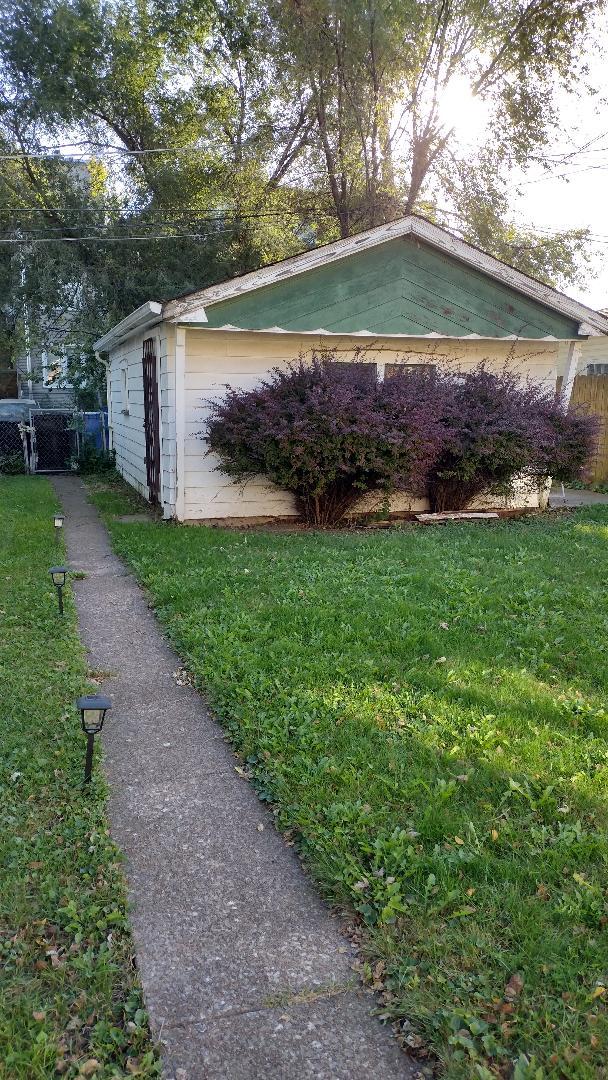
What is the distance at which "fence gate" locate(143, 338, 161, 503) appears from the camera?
988 centimetres

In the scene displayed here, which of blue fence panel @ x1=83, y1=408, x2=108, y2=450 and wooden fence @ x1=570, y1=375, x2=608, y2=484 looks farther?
blue fence panel @ x1=83, y1=408, x2=108, y2=450

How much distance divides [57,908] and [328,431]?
6.41 meters

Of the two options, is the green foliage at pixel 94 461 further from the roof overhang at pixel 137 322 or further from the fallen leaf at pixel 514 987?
the fallen leaf at pixel 514 987

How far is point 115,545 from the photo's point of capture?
8.13 m

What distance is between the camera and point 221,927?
2520mm

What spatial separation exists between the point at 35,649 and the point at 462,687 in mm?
2710

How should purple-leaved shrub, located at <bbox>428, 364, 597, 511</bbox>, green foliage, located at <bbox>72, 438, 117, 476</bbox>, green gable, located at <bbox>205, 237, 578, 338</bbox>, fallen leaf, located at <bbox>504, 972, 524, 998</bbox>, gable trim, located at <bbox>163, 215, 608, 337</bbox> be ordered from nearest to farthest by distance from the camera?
fallen leaf, located at <bbox>504, 972, 524, 998</bbox>, gable trim, located at <bbox>163, 215, 608, 337</bbox>, green gable, located at <bbox>205, 237, 578, 338</bbox>, purple-leaved shrub, located at <bbox>428, 364, 597, 511</bbox>, green foliage, located at <bbox>72, 438, 117, 476</bbox>

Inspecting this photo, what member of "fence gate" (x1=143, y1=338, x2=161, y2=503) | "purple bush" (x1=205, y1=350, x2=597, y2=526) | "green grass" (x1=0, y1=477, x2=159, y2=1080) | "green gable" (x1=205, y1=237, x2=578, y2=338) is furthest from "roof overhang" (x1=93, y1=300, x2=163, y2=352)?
"green grass" (x1=0, y1=477, x2=159, y2=1080)

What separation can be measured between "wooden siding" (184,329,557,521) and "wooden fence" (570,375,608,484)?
4770 mm

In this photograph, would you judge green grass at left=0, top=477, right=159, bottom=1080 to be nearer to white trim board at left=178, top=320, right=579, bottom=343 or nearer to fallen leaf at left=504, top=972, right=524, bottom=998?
fallen leaf at left=504, top=972, right=524, bottom=998

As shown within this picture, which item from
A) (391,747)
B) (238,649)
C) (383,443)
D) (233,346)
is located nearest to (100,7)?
(233,346)

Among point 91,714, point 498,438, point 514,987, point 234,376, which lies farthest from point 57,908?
point 498,438

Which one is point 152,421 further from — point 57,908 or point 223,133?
point 223,133

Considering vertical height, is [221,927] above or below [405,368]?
below
